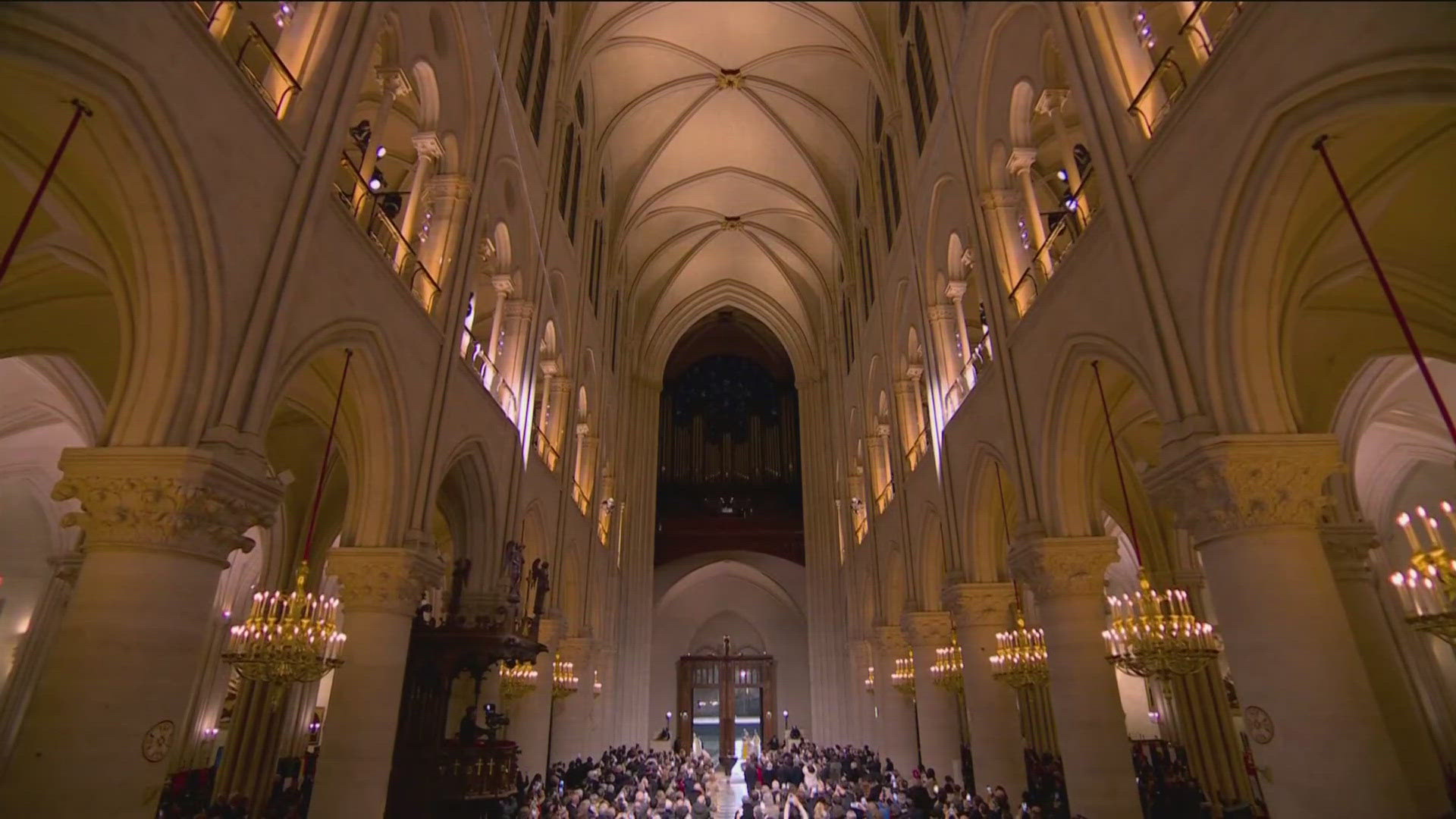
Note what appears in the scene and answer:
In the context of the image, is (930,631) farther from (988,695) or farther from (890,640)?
(890,640)

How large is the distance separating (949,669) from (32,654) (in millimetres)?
16390

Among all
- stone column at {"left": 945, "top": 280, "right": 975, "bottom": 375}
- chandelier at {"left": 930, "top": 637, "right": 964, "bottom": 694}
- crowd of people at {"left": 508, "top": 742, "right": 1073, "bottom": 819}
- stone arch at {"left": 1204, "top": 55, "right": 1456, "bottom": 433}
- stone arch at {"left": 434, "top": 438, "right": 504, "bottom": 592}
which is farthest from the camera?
chandelier at {"left": 930, "top": 637, "right": 964, "bottom": 694}

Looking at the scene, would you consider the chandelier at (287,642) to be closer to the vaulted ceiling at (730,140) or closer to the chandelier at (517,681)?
the chandelier at (517,681)

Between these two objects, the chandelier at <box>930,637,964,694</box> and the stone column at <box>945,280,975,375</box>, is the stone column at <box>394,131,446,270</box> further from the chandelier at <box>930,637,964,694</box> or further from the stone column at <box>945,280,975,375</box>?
the chandelier at <box>930,637,964,694</box>

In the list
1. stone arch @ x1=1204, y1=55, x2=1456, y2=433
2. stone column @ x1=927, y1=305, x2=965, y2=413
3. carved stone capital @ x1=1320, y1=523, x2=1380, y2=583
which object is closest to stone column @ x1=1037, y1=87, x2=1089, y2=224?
stone arch @ x1=1204, y1=55, x2=1456, y2=433

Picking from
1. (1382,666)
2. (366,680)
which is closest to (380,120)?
(366,680)

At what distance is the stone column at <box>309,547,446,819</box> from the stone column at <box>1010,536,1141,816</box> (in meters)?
6.55

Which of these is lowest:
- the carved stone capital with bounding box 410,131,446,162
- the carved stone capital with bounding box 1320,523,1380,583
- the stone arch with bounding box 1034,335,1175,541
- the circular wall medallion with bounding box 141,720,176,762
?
the circular wall medallion with bounding box 141,720,176,762

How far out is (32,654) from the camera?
14.3m

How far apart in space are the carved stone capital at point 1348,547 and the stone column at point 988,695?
382 cm

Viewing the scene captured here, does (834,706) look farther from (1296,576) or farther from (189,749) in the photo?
(1296,576)

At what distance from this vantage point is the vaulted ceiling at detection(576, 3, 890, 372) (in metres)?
17.8

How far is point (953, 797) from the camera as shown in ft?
34.7

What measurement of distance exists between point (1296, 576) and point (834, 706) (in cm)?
2041
